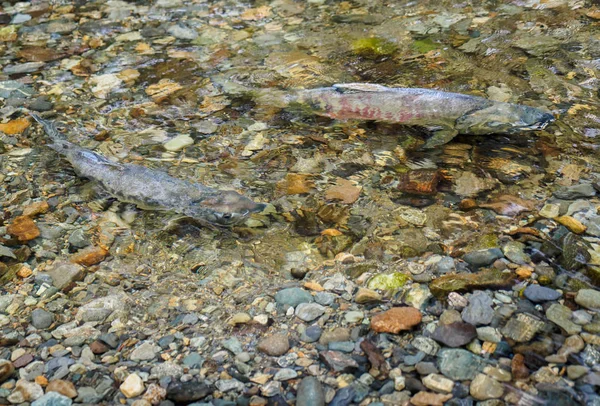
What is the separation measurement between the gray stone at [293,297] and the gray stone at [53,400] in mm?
1296

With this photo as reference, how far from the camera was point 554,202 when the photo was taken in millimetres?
4270

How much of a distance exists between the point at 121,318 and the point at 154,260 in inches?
22.5

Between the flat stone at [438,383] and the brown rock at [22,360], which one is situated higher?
the flat stone at [438,383]

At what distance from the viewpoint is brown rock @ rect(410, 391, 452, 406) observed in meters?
2.94

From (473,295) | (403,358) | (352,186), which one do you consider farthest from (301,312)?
(352,186)

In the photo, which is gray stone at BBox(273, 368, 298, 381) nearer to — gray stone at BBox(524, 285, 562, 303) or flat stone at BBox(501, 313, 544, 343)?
flat stone at BBox(501, 313, 544, 343)

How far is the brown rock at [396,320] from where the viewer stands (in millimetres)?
3375

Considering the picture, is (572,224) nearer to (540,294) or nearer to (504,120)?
(540,294)

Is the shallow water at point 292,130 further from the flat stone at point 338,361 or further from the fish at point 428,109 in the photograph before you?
the flat stone at point 338,361

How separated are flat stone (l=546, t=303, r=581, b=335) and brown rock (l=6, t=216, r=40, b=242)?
3531 millimetres

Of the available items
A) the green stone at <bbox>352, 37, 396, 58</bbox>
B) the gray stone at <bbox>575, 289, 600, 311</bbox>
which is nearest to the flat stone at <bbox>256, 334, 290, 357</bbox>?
the gray stone at <bbox>575, 289, 600, 311</bbox>

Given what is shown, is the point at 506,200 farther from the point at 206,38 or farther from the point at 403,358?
the point at 206,38

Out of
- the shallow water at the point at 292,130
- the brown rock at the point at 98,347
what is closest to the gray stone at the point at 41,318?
the brown rock at the point at 98,347

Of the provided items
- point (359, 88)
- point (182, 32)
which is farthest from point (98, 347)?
point (182, 32)
